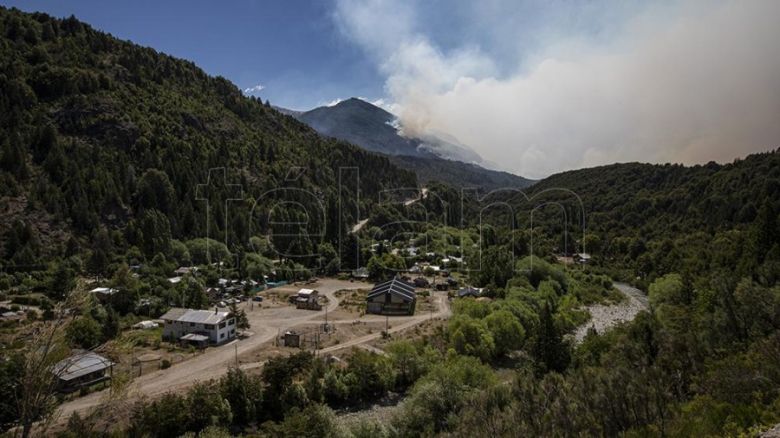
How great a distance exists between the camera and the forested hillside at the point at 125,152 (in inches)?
2343

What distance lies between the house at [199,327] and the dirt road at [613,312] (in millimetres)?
30740

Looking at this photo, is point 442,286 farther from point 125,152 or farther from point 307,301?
point 125,152

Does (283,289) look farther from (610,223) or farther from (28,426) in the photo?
(610,223)

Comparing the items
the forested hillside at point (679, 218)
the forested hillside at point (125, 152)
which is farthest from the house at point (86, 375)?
the forested hillside at point (679, 218)

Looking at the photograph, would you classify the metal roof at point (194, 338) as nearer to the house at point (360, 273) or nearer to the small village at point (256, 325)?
the small village at point (256, 325)

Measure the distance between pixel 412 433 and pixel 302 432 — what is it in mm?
5534

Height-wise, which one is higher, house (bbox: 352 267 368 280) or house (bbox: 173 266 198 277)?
house (bbox: 173 266 198 277)

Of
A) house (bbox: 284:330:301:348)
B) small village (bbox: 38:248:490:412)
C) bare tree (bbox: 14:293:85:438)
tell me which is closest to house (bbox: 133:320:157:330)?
small village (bbox: 38:248:490:412)

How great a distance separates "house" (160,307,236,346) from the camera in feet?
118

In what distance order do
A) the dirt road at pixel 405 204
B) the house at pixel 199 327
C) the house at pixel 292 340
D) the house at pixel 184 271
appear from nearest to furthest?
1. the house at pixel 292 340
2. the house at pixel 199 327
3. the house at pixel 184 271
4. the dirt road at pixel 405 204

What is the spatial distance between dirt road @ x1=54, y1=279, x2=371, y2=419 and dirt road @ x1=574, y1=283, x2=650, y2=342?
27020 millimetres

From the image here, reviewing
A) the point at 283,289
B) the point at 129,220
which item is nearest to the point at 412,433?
the point at 283,289

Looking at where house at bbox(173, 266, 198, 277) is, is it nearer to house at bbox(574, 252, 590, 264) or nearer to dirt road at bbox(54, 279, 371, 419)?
dirt road at bbox(54, 279, 371, 419)

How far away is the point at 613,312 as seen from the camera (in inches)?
2019
